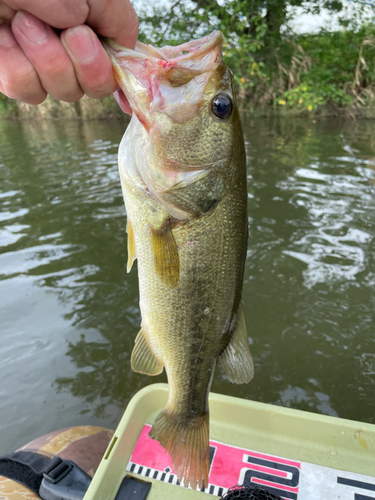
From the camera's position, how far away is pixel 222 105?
4.54 feet

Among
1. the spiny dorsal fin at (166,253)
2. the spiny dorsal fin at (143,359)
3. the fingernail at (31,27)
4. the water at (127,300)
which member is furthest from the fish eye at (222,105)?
the water at (127,300)

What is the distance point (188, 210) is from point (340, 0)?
73.7 feet

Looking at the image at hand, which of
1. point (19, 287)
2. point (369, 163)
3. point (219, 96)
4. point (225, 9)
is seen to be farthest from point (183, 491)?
point (225, 9)

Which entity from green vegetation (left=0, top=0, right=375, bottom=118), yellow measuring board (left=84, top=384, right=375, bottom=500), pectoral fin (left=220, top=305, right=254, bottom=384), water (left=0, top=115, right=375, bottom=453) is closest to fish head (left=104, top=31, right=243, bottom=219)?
pectoral fin (left=220, top=305, right=254, bottom=384)

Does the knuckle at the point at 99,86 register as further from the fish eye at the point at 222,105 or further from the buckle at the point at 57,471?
the buckle at the point at 57,471

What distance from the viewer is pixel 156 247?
148 centimetres

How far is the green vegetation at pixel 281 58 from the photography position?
48.1ft

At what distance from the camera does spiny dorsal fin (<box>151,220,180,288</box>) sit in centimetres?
145

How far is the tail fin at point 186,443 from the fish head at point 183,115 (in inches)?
40.5

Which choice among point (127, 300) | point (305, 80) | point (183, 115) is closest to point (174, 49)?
point (183, 115)

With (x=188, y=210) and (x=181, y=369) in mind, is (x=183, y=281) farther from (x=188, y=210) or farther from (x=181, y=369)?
(x=181, y=369)

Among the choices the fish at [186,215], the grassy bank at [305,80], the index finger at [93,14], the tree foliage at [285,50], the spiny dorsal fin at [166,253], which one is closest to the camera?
the index finger at [93,14]

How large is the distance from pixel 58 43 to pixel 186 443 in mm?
1719

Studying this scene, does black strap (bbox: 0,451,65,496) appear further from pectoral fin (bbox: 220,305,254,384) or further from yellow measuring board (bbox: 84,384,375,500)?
pectoral fin (bbox: 220,305,254,384)
